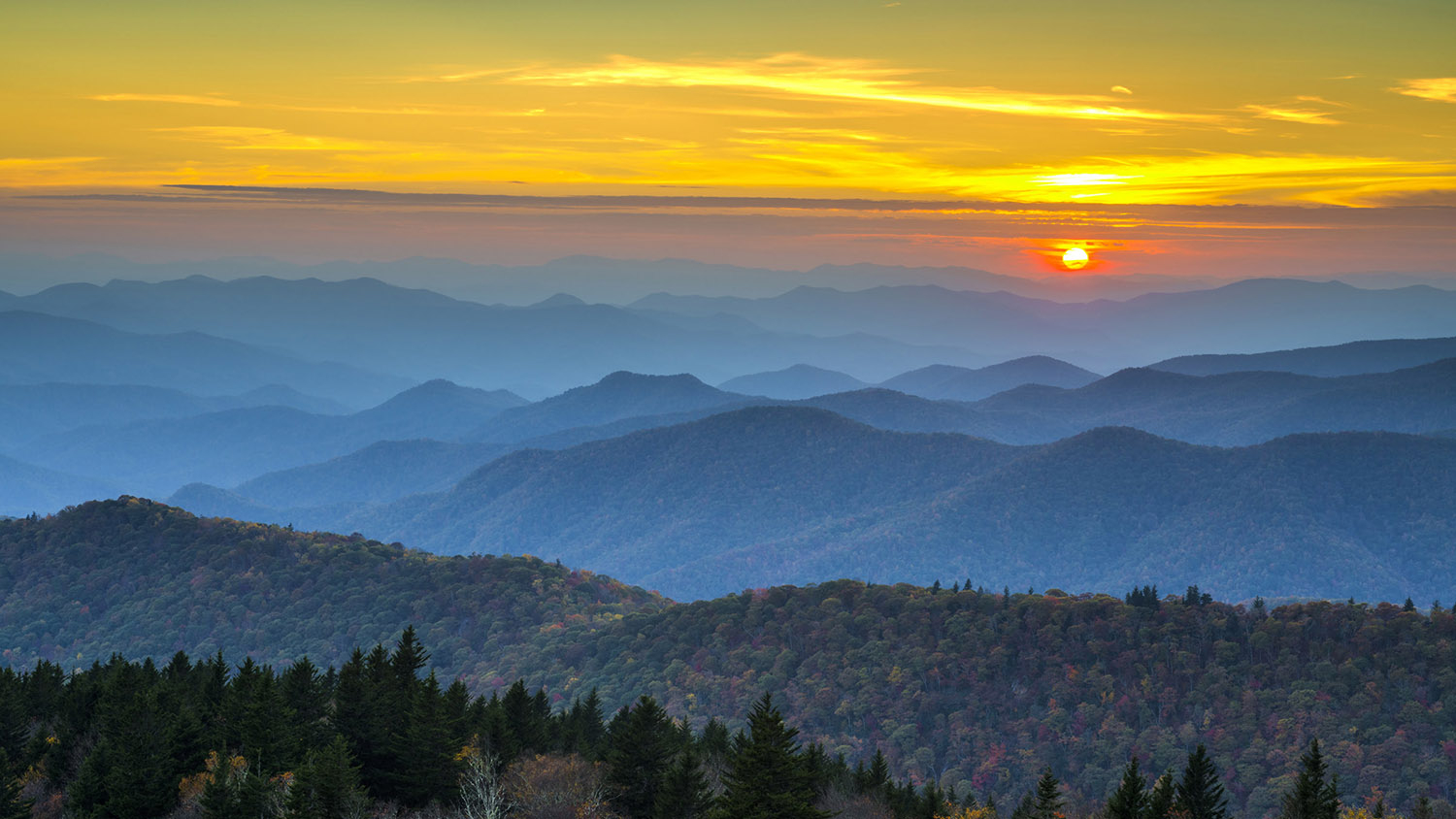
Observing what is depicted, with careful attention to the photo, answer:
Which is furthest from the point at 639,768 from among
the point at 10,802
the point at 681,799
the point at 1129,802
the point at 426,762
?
the point at 10,802

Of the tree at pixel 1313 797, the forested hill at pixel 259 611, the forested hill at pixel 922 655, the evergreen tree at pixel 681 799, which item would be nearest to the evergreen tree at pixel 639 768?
the evergreen tree at pixel 681 799

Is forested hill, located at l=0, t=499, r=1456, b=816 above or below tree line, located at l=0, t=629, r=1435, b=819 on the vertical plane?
below

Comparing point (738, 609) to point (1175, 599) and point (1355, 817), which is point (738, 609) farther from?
point (1355, 817)

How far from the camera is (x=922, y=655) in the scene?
152000 mm

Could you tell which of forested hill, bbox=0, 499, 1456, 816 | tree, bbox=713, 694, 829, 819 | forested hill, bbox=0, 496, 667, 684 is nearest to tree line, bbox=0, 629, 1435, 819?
tree, bbox=713, 694, 829, 819

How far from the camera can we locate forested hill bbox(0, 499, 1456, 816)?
413 ft

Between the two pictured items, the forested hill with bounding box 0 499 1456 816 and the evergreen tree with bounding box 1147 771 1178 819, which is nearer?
the evergreen tree with bounding box 1147 771 1178 819

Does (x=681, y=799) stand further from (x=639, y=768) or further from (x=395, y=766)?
(x=395, y=766)

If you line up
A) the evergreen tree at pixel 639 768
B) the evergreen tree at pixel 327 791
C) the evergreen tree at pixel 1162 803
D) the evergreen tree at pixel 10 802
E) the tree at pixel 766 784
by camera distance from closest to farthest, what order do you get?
1. the tree at pixel 766 784
2. the evergreen tree at pixel 327 791
3. the evergreen tree at pixel 1162 803
4. the evergreen tree at pixel 10 802
5. the evergreen tree at pixel 639 768

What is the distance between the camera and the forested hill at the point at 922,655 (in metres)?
126

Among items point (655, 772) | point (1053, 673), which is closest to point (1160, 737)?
point (1053, 673)

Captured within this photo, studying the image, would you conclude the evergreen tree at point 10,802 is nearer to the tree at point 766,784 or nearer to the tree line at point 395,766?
the tree line at point 395,766

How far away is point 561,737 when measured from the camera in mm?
79062

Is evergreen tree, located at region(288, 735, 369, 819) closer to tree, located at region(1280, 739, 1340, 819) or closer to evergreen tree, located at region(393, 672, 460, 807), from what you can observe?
evergreen tree, located at region(393, 672, 460, 807)
